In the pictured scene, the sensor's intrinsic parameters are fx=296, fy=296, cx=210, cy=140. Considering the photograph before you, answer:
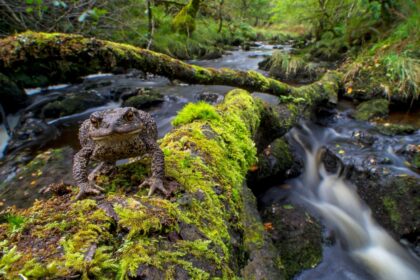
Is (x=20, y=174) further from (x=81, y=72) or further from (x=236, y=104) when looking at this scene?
(x=81, y=72)

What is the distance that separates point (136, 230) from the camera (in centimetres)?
136

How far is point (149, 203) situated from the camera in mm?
1577

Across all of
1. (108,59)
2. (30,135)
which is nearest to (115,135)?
(108,59)

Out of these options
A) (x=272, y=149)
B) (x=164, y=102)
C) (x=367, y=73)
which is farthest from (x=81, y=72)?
(x=367, y=73)

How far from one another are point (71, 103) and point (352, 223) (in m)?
8.84

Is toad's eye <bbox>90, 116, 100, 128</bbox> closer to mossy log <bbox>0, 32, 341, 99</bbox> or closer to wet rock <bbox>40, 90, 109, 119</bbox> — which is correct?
mossy log <bbox>0, 32, 341, 99</bbox>

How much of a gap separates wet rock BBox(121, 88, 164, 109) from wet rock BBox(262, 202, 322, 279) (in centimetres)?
585

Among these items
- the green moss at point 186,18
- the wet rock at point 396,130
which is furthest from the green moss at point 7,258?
the green moss at point 186,18

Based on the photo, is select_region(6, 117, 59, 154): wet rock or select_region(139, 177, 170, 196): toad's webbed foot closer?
select_region(139, 177, 170, 196): toad's webbed foot

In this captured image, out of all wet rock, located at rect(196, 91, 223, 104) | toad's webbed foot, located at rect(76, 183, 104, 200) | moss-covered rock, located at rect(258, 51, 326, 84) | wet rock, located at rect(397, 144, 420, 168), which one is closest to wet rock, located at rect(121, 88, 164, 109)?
wet rock, located at rect(196, 91, 223, 104)

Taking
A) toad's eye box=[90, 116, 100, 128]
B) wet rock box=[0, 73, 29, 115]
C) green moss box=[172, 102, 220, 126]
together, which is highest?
toad's eye box=[90, 116, 100, 128]

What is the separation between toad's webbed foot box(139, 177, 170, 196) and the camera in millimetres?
1786

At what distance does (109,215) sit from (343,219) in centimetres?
529

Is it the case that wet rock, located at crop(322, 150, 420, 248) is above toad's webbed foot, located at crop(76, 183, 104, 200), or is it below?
below
